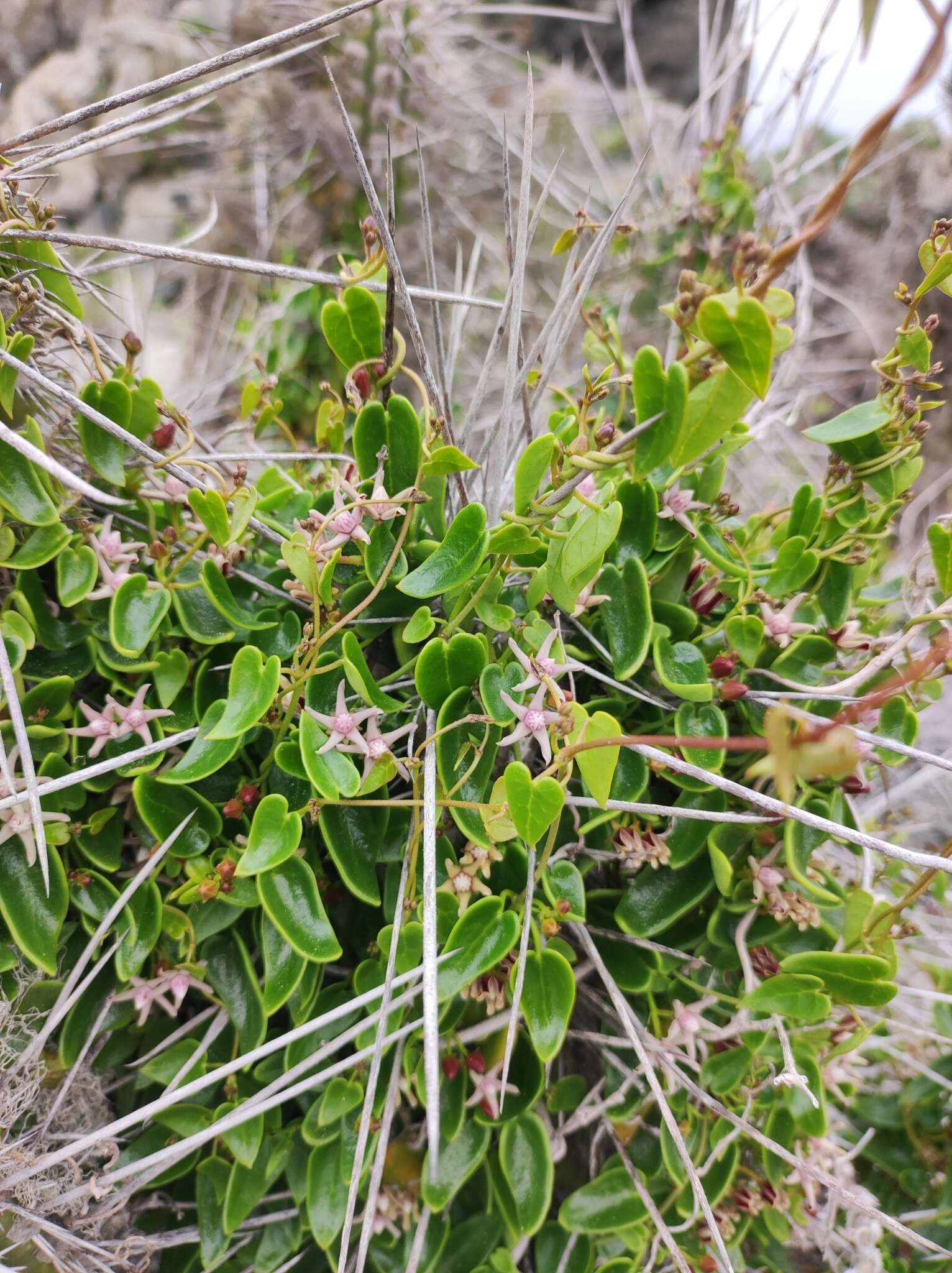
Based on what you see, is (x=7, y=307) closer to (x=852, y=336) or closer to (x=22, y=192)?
(x=22, y=192)

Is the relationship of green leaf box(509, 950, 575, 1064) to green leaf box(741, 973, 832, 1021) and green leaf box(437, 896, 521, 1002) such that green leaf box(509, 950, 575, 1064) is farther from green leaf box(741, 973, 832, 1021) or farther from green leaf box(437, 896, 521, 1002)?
green leaf box(741, 973, 832, 1021)

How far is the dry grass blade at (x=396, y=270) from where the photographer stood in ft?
1.56

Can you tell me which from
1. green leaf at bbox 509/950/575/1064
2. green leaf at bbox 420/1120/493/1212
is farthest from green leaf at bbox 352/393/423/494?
green leaf at bbox 420/1120/493/1212

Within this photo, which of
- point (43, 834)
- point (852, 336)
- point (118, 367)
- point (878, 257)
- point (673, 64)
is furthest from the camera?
point (673, 64)

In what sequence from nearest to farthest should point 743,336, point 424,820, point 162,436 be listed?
point 743,336 < point 424,820 < point 162,436

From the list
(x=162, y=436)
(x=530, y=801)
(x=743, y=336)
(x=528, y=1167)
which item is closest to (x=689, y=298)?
(x=743, y=336)

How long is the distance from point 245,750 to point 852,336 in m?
2.14

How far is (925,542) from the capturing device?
0.60m

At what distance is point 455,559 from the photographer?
51cm

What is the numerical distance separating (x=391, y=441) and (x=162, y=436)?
0.59ft

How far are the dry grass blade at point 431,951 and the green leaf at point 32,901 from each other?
0.26m

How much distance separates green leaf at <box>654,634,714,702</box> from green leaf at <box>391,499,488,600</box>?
0.15 m

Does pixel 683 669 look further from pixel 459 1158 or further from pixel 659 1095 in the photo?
pixel 459 1158

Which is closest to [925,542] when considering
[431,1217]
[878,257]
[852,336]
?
[431,1217]
